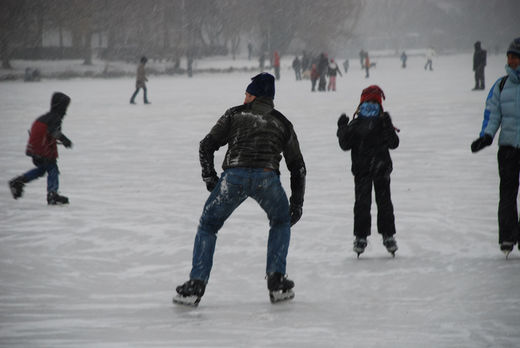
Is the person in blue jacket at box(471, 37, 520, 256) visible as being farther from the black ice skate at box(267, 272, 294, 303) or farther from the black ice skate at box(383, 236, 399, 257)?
the black ice skate at box(267, 272, 294, 303)

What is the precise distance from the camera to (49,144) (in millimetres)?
8172

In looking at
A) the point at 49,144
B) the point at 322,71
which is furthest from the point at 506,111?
the point at 322,71

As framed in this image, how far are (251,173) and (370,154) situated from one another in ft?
5.11

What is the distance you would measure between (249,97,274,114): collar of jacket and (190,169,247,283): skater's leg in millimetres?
387

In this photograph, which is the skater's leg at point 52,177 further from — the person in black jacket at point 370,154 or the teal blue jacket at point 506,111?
the teal blue jacket at point 506,111

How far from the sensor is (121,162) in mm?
11469

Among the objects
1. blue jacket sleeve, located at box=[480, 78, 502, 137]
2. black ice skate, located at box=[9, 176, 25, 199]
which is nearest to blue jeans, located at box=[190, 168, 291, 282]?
blue jacket sleeve, located at box=[480, 78, 502, 137]

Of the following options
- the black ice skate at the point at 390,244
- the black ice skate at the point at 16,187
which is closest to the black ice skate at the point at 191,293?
the black ice skate at the point at 390,244

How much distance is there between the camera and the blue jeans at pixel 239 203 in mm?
4508

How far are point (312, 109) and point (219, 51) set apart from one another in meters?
45.8

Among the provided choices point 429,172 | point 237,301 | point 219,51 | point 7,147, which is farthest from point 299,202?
point 219,51

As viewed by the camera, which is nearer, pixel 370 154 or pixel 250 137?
pixel 250 137

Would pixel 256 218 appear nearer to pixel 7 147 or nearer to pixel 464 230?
pixel 464 230

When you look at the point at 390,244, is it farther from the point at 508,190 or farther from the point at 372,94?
the point at 372,94
